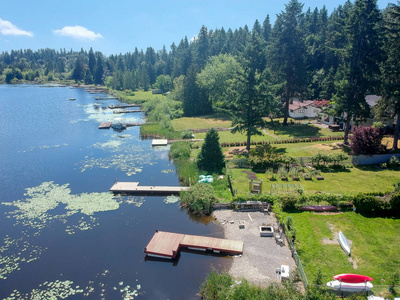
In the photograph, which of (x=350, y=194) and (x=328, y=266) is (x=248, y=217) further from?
(x=350, y=194)

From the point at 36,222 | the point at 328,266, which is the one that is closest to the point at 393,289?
the point at 328,266

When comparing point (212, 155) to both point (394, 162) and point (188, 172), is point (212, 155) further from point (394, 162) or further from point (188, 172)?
point (394, 162)

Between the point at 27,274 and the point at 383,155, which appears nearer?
the point at 27,274

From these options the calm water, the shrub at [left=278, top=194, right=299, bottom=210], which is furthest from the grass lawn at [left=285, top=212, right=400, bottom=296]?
the calm water

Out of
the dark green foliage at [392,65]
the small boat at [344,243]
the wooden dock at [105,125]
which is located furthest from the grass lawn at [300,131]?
the wooden dock at [105,125]

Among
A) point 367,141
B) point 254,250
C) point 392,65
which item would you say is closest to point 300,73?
point 392,65

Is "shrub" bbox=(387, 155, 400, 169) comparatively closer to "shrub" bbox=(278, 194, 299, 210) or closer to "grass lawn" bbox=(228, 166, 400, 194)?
"grass lawn" bbox=(228, 166, 400, 194)
